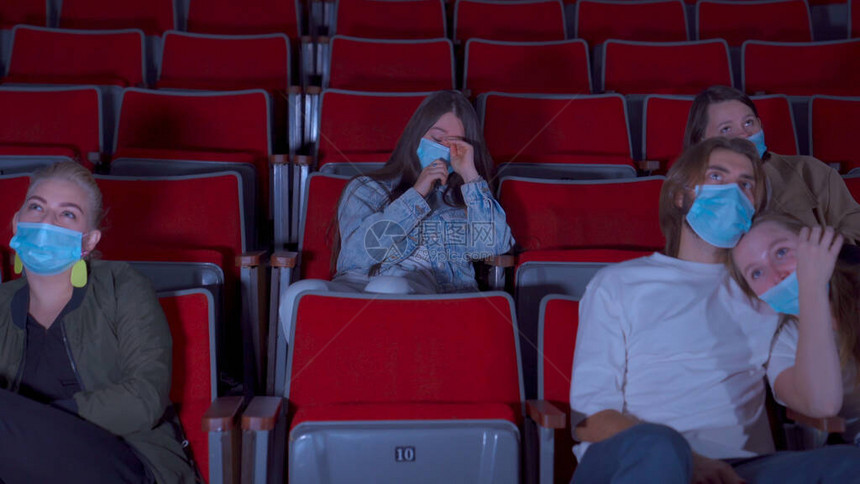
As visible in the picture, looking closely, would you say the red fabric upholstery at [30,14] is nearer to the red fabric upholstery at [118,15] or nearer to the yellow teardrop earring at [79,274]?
the red fabric upholstery at [118,15]

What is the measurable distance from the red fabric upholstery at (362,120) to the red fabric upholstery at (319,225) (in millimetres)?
237

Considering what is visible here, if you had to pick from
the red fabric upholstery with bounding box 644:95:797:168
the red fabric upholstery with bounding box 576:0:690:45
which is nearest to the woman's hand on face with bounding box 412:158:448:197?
the red fabric upholstery with bounding box 644:95:797:168

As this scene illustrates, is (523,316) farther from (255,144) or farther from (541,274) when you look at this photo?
(255,144)

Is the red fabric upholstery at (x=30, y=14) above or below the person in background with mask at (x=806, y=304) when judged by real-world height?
above

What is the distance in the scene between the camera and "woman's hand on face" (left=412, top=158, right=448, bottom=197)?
3.04 feet

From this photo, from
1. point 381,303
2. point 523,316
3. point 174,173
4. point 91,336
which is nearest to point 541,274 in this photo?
point 523,316

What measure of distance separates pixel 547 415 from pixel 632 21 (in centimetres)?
157

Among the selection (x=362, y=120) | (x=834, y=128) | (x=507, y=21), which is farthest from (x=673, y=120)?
(x=507, y=21)

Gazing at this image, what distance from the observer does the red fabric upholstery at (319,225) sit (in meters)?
1.06

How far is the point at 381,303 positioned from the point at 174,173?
0.63 m

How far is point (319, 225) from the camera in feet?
3.54

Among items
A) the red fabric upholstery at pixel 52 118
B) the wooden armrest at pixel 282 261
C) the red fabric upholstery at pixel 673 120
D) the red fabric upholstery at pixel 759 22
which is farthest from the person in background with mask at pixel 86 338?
the red fabric upholstery at pixel 759 22

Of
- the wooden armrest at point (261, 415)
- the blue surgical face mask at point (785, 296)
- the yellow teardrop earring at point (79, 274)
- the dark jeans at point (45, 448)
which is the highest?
the blue surgical face mask at point (785, 296)

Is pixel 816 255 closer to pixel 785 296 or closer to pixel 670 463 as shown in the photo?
pixel 785 296
